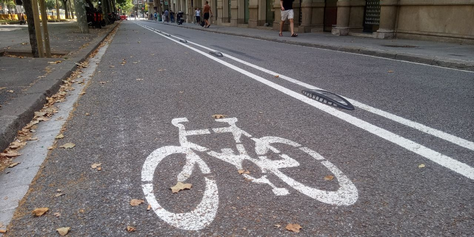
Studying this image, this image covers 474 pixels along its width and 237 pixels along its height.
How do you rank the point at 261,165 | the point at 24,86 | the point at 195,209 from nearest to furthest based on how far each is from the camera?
the point at 195,209
the point at 261,165
the point at 24,86

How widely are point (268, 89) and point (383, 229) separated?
3.73 meters

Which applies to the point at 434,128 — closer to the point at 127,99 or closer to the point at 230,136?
the point at 230,136

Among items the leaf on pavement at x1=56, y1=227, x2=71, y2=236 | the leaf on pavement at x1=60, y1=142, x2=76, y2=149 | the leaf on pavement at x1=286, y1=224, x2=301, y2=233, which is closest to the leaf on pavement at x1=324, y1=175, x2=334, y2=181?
the leaf on pavement at x1=286, y1=224, x2=301, y2=233

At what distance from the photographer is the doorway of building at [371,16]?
16.2 meters

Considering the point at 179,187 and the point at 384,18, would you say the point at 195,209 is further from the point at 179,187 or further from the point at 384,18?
the point at 384,18

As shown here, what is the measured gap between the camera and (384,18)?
14.4 meters

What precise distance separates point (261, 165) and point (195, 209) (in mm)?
778

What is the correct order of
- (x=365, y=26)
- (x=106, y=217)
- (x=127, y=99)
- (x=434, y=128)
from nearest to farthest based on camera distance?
(x=106, y=217), (x=434, y=128), (x=127, y=99), (x=365, y=26)

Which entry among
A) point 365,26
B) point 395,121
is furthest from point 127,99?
point 365,26

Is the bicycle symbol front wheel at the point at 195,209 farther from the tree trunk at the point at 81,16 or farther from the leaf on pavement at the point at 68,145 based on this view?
the tree trunk at the point at 81,16

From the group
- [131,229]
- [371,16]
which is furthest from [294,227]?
[371,16]

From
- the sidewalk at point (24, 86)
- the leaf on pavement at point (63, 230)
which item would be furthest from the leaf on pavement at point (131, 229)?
the sidewalk at point (24, 86)

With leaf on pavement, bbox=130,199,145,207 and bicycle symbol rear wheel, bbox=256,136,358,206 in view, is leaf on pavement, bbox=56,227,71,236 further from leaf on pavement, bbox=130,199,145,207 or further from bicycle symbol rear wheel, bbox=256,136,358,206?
bicycle symbol rear wheel, bbox=256,136,358,206

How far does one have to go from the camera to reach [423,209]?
7.41ft
